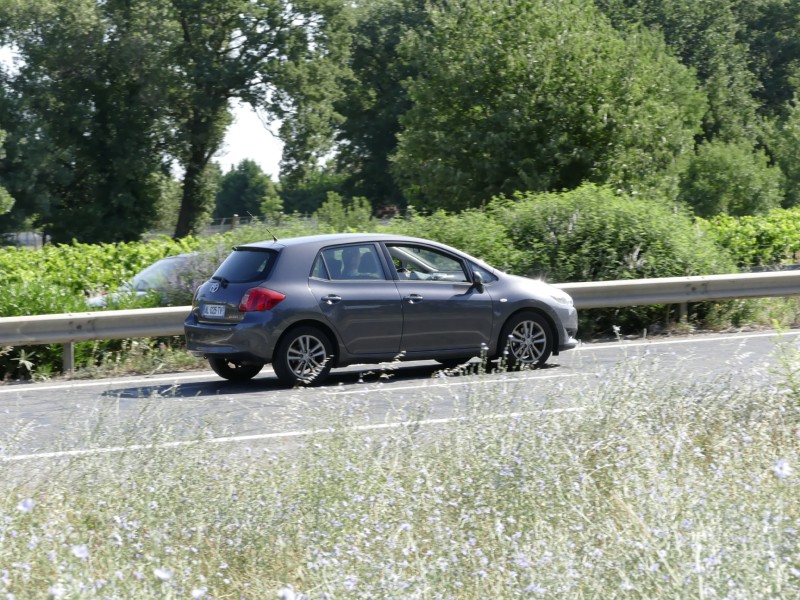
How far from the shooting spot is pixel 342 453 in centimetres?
599

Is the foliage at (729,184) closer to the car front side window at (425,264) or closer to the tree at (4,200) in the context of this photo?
A: the tree at (4,200)

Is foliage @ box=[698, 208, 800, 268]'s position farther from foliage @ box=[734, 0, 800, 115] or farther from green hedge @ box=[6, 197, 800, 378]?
foliage @ box=[734, 0, 800, 115]

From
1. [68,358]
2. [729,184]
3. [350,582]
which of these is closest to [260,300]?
[68,358]

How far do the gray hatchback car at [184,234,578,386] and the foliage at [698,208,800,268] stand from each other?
9.48 metres

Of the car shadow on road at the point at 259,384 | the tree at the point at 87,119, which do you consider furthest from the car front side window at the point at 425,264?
the tree at the point at 87,119

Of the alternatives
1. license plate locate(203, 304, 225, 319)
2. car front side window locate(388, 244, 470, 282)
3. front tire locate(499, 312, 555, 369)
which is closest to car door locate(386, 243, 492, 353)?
car front side window locate(388, 244, 470, 282)

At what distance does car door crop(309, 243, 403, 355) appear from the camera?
1152 centimetres

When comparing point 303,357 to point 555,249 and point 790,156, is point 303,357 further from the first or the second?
point 790,156

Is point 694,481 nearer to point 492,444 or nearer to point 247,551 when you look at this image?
point 492,444

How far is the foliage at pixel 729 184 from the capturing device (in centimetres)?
5000

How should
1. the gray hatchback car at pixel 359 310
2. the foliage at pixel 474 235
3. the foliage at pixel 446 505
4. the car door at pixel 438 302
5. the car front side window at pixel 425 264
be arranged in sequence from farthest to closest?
1. the foliage at pixel 474 235
2. the car front side window at pixel 425 264
3. the car door at pixel 438 302
4. the gray hatchback car at pixel 359 310
5. the foliage at pixel 446 505

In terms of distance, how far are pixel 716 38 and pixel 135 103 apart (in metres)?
30.3

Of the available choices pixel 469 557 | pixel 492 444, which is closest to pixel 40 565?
pixel 469 557

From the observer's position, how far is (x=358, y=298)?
11641 millimetres
